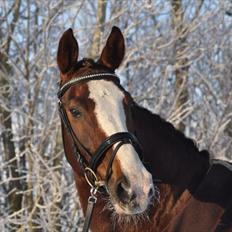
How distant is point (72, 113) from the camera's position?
3.04 m

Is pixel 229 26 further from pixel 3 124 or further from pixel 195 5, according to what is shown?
pixel 3 124

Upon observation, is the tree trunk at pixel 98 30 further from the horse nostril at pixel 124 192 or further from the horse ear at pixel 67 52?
the horse nostril at pixel 124 192

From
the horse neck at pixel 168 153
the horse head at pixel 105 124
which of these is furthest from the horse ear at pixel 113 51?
the horse neck at pixel 168 153

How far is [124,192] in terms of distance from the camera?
8.81 ft

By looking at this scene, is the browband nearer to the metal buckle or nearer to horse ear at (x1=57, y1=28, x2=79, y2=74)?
horse ear at (x1=57, y1=28, x2=79, y2=74)

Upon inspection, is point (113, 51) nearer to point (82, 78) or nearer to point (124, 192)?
point (82, 78)

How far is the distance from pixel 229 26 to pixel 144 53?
2.29m

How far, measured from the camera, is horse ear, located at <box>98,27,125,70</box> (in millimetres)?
3326

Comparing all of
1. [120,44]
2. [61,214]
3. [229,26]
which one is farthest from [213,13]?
[120,44]

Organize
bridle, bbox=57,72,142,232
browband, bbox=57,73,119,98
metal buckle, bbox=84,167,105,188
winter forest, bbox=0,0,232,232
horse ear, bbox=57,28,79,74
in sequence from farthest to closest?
winter forest, bbox=0,0,232,232 < horse ear, bbox=57,28,79,74 < browband, bbox=57,73,119,98 < metal buckle, bbox=84,167,105,188 < bridle, bbox=57,72,142,232

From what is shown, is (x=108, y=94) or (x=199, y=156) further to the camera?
(x=199, y=156)

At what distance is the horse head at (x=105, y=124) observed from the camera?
2.68m

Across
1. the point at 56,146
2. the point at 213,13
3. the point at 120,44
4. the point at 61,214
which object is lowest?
the point at 61,214

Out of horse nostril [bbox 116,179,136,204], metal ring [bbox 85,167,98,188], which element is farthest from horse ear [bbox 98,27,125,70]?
horse nostril [bbox 116,179,136,204]
